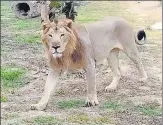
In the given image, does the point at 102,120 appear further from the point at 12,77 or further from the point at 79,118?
the point at 12,77

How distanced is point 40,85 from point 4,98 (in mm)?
1007

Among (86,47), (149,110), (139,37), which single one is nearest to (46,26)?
(86,47)

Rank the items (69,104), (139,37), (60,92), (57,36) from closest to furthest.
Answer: (57,36) < (69,104) < (60,92) < (139,37)

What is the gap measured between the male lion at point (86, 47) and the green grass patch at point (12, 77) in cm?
134

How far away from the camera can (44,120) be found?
19.2 feet

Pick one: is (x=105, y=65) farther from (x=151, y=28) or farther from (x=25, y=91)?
(x=151, y=28)

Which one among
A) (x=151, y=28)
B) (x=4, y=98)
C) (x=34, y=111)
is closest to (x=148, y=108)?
(x=34, y=111)

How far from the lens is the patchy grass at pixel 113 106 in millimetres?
6488

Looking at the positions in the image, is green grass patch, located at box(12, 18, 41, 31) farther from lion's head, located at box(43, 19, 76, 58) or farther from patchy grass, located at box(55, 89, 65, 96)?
lion's head, located at box(43, 19, 76, 58)

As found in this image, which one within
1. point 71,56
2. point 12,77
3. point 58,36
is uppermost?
point 58,36

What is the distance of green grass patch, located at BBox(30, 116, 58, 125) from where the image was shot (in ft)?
18.8

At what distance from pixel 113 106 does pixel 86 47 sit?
83 cm

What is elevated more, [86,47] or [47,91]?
[86,47]

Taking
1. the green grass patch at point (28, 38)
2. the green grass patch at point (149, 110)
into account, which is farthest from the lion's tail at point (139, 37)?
the green grass patch at point (28, 38)
